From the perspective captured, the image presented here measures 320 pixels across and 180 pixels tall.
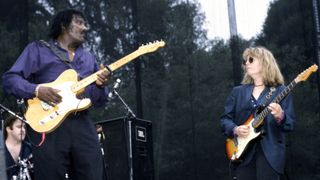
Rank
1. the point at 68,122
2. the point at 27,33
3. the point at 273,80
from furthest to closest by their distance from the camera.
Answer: the point at 27,33 < the point at 273,80 < the point at 68,122

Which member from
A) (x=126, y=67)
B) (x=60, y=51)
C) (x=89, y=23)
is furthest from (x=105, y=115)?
(x=60, y=51)

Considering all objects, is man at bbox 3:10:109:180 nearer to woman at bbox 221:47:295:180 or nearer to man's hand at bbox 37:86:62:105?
man's hand at bbox 37:86:62:105

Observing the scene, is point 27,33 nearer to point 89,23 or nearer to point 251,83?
point 89,23

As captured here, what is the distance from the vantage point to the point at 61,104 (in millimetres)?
3674

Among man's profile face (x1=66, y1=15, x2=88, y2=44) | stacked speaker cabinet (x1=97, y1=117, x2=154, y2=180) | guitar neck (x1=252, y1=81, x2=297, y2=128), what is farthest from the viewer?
stacked speaker cabinet (x1=97, y1=117, x2=154, y2=180)

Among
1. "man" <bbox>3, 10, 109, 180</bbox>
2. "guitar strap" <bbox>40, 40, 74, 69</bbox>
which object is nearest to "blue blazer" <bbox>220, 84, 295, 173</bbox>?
"man" <bbox>3, 10, 109, 180</bbox>

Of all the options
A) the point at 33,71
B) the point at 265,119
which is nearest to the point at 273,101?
the point at 265,119

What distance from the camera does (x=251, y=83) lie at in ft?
14.6

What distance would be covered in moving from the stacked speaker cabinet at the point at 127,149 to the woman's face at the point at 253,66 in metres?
1.27

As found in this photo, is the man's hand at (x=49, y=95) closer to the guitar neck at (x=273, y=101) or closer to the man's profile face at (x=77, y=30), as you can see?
the man's profile face at (x=77, y=30)

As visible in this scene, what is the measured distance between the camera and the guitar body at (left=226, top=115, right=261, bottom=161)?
4176mm

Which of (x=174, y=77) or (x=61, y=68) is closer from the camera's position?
(x=61, y=68)

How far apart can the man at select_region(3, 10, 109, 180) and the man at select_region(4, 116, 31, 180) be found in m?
0.77

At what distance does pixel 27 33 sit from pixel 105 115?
1136 mm
